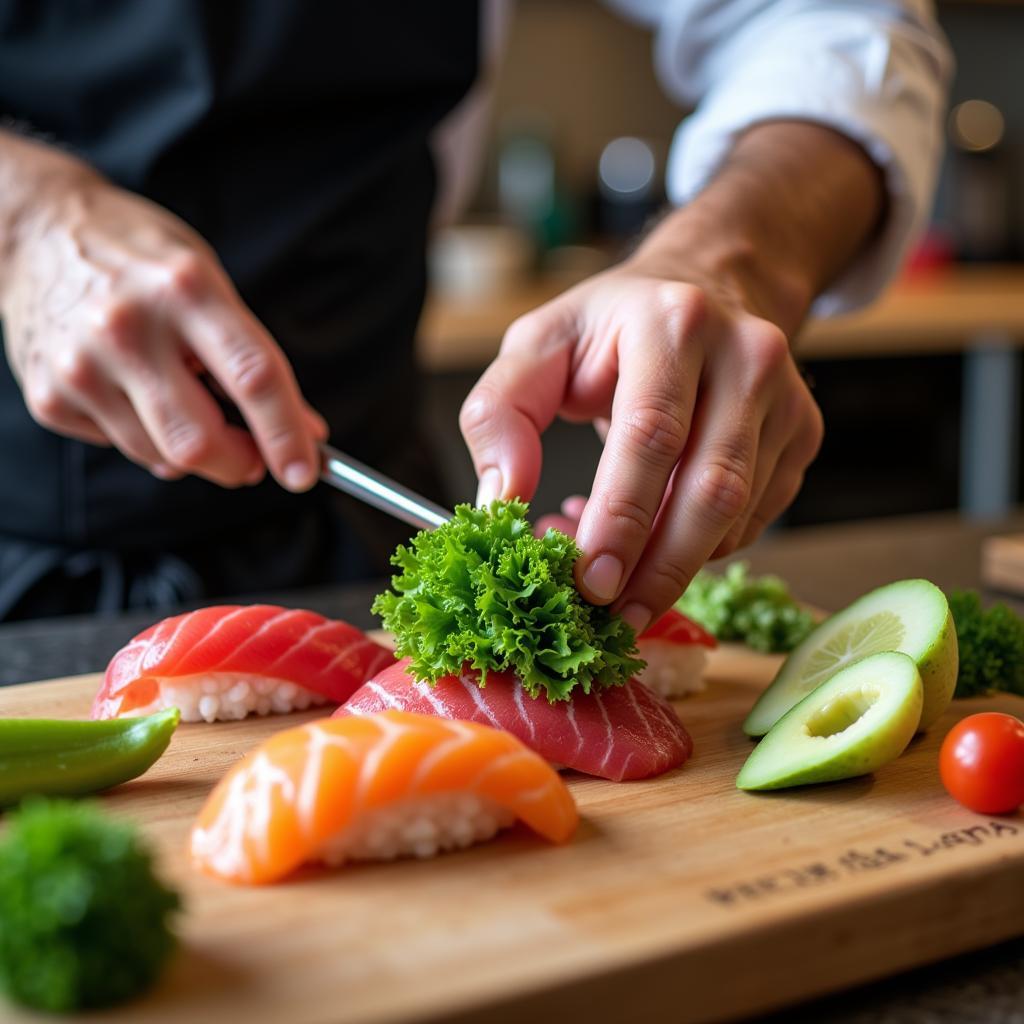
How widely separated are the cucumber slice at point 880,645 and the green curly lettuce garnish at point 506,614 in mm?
224

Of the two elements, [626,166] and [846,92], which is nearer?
[846,92]

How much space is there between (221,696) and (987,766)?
0.88 m

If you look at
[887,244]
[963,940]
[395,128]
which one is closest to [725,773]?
Result: [963,940]

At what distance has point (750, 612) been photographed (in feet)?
6.22

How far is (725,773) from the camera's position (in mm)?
1407

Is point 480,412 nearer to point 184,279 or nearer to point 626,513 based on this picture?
point 626,513

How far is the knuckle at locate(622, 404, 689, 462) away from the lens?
140 centimetres

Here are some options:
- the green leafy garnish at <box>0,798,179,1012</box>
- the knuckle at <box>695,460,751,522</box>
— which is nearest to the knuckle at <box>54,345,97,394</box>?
the knuckle at <box>695,460,751,522</box>

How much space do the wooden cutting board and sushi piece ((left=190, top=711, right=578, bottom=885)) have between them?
0.02 meters

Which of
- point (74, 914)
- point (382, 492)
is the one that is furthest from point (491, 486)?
point (74, 914)

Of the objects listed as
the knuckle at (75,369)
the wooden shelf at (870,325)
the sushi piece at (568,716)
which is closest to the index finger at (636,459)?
the sushi piece at (568,716)

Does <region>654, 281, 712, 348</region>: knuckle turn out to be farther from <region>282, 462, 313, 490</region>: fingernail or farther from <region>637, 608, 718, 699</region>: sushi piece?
<region>282, 462, 313, 490</region>: fingernail

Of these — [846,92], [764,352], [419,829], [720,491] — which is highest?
[846,92]

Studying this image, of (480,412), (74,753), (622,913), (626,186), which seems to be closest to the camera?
(622,913)
